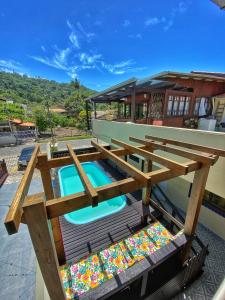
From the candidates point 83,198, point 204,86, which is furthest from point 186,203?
point 204,86

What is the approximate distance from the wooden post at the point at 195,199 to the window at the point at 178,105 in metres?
8.23

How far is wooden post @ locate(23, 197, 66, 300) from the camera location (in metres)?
1.81

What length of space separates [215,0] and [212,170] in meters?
5.16

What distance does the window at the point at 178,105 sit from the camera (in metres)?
11.1

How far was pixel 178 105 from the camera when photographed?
11.4 meters

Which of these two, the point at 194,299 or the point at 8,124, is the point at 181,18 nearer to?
the point at 194,299

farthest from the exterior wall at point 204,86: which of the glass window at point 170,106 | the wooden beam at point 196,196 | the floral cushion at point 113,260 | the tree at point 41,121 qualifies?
the tree at point 41,121

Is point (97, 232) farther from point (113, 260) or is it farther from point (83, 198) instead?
point (83, 198)

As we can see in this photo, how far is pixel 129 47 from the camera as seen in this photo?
16266mm

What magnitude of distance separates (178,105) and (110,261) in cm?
1126

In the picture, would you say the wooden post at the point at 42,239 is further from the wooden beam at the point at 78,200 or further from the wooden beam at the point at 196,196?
the wooden beam at the point at 196,196

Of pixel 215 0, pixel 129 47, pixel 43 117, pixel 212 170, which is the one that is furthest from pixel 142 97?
pixel 43 117

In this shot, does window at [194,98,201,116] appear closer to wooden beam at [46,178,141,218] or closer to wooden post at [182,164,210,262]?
wooden post at [182,164,210,262]

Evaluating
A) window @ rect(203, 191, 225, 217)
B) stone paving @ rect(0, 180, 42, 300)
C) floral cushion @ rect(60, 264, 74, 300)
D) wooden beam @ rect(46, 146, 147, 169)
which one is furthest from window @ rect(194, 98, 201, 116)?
stone paving @ rect(0, 180, 42, 300)
